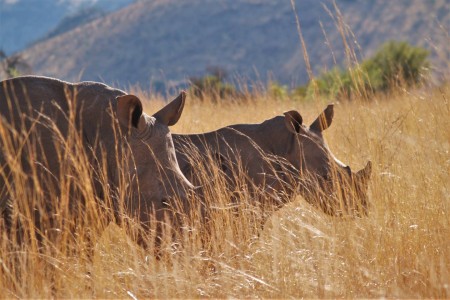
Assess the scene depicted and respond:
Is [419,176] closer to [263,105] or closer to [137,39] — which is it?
[263,105]

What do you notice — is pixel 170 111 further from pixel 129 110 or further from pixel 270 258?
pixel 270 258

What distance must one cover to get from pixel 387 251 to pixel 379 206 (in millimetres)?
636

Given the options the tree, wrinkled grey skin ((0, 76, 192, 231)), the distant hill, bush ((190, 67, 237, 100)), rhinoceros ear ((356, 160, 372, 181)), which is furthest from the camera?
the distant hill

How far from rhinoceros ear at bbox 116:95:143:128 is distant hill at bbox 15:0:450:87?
59.6 metres

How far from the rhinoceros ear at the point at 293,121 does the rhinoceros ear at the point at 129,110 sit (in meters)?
1.92

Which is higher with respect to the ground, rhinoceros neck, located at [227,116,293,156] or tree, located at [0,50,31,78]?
tree, located at [0,50,31,78]

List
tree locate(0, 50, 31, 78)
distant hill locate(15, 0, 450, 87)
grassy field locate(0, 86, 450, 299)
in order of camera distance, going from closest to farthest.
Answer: grassy field locate(0, 86, 450, 299) → tree locate(0, 50, 31, 78) → distant hill locate(15, 0, 450, 87)

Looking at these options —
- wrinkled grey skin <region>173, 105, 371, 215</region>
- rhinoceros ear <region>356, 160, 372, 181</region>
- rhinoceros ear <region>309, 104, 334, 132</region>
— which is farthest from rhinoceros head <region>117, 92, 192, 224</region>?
rhinoceros ear <region>309, 104, 334, 132</region>

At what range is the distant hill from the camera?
67.9 m

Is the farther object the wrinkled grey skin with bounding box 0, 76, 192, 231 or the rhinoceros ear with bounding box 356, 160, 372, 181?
the rhinoceros ear with bounding box 356, 160, 372, 181

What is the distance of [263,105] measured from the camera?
493 inches

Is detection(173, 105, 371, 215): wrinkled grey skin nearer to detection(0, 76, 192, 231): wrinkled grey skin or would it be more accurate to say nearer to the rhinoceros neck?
the rhinoceros neck

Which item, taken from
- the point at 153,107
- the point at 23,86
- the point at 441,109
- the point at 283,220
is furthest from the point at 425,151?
the point at 153,107

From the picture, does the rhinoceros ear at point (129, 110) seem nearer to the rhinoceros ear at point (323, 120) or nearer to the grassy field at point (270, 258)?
the grassy field at point (270, 258)
